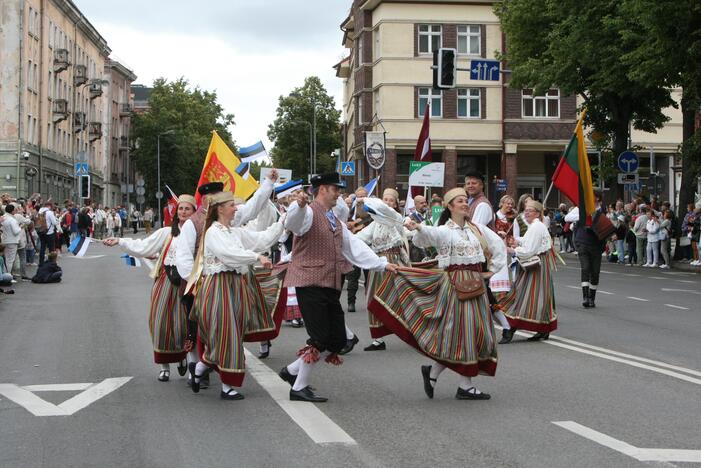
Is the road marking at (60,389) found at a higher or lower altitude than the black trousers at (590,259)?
lower

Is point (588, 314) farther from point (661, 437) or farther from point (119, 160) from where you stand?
point (119, 160)

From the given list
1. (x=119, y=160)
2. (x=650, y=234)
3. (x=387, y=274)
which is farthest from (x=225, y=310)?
(x=119, y=160)

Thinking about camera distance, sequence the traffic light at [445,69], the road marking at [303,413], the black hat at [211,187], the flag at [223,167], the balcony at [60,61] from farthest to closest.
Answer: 1. the balcony at [60,61]
2. the traffic light at [445,69]
3. the flag at [223,167]
4. the black hat at [211,187]
5. the road marking at [303,413]

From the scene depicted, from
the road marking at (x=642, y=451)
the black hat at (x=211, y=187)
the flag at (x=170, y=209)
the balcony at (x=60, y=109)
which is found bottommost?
the road marking at (x=642, y=451)

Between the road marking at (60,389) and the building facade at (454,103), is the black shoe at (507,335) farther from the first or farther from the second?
the building facade at (454,103)

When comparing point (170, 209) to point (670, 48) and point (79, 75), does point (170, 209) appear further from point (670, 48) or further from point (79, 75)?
point (79, 75)

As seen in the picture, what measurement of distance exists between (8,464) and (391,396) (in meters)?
3.48

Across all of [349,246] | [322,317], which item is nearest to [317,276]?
[322,317]

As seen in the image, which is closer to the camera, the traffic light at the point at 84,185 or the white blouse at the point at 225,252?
the white blouse at the point at 225,252

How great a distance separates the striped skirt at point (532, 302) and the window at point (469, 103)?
49003 millimetres

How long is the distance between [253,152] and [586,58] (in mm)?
22694

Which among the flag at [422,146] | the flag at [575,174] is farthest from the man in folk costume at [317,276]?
the flag at [422,146]

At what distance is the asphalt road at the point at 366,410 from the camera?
7000 millimetres

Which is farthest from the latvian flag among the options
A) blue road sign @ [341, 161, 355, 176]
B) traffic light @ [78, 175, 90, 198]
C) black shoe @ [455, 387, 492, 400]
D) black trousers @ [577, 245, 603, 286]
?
traffic light @ [78, 175, 90, 198]
